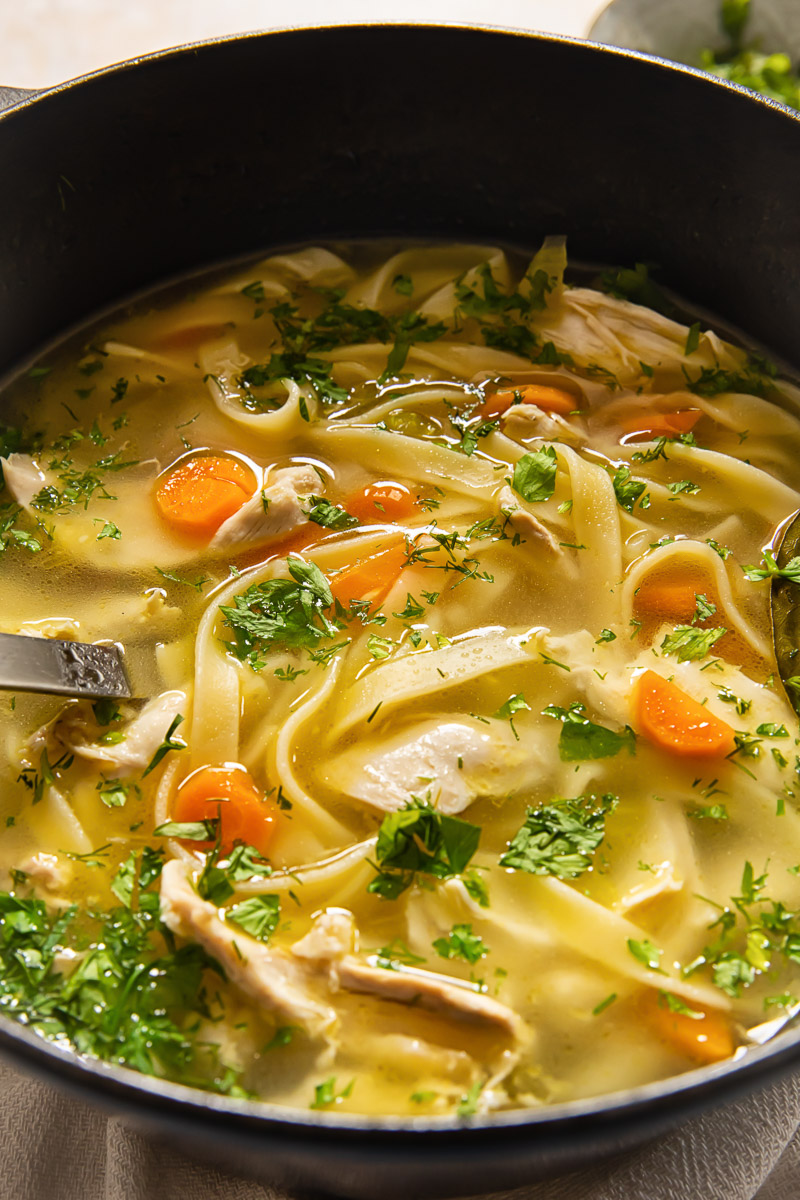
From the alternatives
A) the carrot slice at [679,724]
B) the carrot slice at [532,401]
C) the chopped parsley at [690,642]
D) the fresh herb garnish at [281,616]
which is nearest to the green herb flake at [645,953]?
the carrot slice at [679,724]

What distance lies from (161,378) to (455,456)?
128cm

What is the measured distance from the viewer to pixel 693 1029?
2689mm

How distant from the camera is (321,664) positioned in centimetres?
333

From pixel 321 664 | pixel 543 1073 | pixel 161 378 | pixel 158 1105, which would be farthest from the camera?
pixel 161 378

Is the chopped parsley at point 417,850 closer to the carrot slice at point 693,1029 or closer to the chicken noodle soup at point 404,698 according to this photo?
the chicken noodle soup at point 404,698

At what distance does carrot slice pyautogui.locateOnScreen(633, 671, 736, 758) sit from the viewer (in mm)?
3129

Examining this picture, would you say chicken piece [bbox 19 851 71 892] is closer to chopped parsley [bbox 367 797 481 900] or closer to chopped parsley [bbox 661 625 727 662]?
chopped parsley [bbox 367 797 481 900]

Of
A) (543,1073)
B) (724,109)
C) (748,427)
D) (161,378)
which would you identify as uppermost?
(724,109)

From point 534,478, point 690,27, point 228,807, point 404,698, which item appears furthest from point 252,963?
point 690,27

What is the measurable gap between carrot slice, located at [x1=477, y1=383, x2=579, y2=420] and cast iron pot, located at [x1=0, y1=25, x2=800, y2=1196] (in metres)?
0.93

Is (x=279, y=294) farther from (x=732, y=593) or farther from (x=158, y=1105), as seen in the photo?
(x=158, y=1105)

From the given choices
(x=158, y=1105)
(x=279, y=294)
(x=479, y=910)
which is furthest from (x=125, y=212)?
(x=158, y=1105)

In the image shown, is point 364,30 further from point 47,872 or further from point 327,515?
point 47,872

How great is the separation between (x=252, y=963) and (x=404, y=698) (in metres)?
0.94
